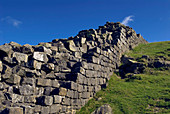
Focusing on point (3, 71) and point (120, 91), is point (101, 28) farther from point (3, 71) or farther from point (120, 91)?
point (3, 71)

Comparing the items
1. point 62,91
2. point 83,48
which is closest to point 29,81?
point 62,91

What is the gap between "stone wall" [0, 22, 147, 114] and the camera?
1159 centimetres

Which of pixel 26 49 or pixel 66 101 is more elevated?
pixel 26 49

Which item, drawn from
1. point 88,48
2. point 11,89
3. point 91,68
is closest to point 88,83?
point 91,68

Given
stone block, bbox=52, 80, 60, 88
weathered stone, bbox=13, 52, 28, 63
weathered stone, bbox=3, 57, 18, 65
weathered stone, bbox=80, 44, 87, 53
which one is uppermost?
weathered stone, bbox=80, 44, 87, 53

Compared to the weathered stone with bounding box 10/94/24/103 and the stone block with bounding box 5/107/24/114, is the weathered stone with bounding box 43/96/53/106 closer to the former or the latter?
the weathered stone with bounding box 10/94/24/103

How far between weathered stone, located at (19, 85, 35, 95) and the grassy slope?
443cm

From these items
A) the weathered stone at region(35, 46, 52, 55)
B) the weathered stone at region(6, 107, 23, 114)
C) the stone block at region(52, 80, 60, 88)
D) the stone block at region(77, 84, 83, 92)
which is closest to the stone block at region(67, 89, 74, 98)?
the stone block at region(77, 84, 83, 92)

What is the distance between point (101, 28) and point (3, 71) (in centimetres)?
2233

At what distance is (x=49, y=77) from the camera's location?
560 inches

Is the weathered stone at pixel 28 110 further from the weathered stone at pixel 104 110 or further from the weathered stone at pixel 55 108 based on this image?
the weathered stone at pixel 104 110

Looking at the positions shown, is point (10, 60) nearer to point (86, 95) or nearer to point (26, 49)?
point (26, 49)

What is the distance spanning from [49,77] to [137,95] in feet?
26.1

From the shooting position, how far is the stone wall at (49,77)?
11.6 meters
